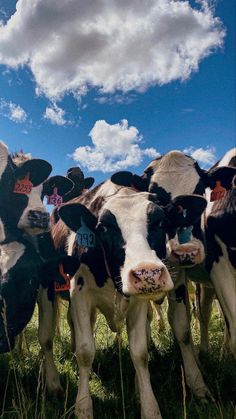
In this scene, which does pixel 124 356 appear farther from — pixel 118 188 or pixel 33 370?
pixel 118 188

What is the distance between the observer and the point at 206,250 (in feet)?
20.2

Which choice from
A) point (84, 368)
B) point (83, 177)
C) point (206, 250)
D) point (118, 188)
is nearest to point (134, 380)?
point (84, 368)

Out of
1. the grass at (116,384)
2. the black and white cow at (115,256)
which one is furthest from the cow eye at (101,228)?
the grass at (116,384)

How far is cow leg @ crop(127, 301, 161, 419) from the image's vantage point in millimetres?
4949

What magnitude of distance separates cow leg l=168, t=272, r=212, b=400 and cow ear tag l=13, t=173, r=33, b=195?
89.6 inches

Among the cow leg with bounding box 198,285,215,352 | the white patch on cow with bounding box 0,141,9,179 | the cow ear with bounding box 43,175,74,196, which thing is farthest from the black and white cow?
the cow leg with bounding box 198,285,215,352

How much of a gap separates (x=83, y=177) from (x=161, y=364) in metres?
4.23

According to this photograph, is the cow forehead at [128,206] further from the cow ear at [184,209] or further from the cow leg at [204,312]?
the cow leg at [204,312]

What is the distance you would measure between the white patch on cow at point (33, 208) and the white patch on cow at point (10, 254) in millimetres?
222

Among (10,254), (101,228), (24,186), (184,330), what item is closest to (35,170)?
(24,186)

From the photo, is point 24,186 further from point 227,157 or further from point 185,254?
point 227,157

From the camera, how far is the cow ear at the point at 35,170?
6211 mm

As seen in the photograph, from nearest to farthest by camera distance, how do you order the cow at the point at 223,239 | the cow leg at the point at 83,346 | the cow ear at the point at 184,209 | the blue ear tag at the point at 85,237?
1. the cow leg at the point at 83,346
2. the blue ear tag at the point at 85,237
3. the cow ear at the point at 184,209
4. the cow at the point at 223,239

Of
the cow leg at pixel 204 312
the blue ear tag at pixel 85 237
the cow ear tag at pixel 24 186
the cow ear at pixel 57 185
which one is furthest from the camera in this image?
the cow leg at pixel 204 312
